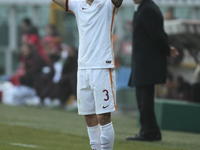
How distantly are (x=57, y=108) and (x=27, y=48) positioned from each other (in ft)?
6.63

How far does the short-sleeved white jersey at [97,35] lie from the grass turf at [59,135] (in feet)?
5.05

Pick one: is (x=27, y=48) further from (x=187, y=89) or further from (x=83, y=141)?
(x=83, y=141)

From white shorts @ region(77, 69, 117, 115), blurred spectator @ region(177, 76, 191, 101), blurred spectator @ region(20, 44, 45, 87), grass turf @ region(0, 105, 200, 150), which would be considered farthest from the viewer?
blurred spectator @ region(20, 44, 45, 87)

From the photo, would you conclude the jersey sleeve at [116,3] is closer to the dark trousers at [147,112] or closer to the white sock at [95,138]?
the white sock at [95,138]

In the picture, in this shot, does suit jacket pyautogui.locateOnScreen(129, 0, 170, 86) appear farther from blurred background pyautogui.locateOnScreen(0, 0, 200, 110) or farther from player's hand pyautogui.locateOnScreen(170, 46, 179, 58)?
blurred background pyautogui.locateOnScreen(0, 0, 200, 110)

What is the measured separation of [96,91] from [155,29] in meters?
2.03

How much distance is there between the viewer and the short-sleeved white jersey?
465 centimetres

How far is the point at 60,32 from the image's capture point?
15.0 m

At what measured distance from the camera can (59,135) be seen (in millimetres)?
6906

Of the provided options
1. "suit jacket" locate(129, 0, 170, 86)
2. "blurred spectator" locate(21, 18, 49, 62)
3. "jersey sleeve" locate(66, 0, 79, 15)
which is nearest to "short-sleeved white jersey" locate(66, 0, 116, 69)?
"jersey sleeve" locate(66, 0, 79, 15)

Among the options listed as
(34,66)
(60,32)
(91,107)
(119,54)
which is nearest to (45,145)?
(91,107)

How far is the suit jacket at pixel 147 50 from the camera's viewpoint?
6359 millimetres

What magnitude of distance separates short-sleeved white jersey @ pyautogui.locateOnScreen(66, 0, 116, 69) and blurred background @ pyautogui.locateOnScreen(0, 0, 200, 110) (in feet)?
18.1

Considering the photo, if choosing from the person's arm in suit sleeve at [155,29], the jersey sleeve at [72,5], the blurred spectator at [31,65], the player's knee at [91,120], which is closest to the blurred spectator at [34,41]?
the blurred spectator at [31,65]
